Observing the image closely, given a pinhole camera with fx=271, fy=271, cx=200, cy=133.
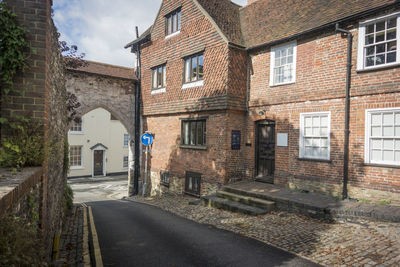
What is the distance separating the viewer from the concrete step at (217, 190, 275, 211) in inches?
379

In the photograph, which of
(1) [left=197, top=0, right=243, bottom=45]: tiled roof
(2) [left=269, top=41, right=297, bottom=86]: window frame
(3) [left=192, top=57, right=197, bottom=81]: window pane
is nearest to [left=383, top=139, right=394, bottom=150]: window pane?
(2) [left=269, top=41, right=297, bottom=86]: window frame

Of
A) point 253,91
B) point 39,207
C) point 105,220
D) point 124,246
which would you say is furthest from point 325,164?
point 39,207

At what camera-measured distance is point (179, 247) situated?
663 cm

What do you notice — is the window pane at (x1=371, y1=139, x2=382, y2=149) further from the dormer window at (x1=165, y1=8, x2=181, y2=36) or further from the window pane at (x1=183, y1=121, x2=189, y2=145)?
the dormer window at (x1=165, y1=8, x2=181, y2=36)

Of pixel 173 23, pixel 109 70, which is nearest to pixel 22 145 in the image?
pixel 173 23

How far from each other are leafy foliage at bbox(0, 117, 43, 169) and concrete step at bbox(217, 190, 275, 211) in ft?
24.4

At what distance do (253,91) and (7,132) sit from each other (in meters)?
10.2

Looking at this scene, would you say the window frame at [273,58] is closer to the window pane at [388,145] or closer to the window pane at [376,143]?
the window pane at [376,143]

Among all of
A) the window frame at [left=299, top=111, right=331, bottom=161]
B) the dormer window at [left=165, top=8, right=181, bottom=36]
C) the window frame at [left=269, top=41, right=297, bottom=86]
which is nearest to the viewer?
the window frame at [left=299, top=111, right=331, bottom=161]

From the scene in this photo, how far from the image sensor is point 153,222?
30.4ft

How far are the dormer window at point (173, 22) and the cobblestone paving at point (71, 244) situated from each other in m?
11.0

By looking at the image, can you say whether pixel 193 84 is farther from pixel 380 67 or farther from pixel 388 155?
pixel 388 155

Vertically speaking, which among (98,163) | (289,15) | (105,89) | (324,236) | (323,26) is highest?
(289,15)

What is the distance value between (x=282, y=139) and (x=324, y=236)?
5044 millimetres
